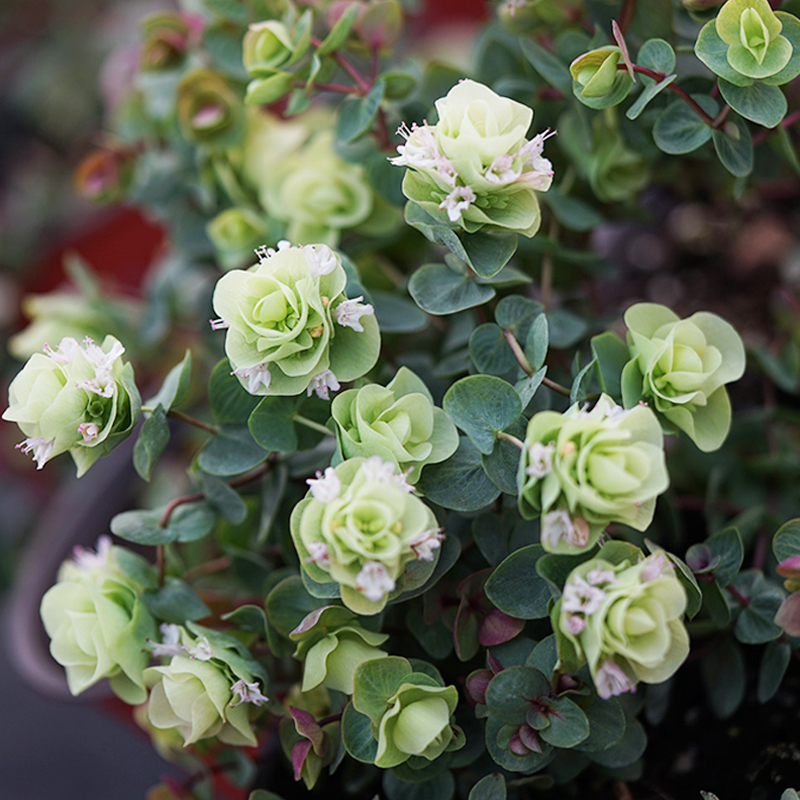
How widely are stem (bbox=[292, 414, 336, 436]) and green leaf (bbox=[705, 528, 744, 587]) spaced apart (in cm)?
22

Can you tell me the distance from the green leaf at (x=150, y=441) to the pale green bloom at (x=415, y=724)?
173 mm

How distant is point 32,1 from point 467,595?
1.56 m

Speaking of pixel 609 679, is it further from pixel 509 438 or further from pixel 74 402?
pixel 74 402

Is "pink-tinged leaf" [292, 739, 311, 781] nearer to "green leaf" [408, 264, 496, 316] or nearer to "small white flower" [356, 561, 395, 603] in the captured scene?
"small white flower" [356, 561, 395, 603]

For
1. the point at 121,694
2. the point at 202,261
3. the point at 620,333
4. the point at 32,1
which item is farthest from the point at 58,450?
the point at 32,1

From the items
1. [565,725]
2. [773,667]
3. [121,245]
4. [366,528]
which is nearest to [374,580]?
[366,528]

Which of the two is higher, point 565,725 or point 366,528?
point 366,528

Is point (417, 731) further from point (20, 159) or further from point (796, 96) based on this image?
point (20, 159)

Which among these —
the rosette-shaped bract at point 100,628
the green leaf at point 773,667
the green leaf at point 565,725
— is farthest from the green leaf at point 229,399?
the green leaf at point 773,667

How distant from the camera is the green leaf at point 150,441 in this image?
41 cm

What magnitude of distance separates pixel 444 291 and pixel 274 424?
118 millimetres

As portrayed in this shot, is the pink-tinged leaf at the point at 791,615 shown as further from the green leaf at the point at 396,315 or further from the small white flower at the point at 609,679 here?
the green leaf at the point at 396,315

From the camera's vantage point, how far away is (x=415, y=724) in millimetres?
367

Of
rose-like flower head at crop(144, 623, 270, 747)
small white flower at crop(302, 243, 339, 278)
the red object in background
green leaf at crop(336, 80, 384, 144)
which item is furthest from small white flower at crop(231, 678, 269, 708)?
the red object in background
